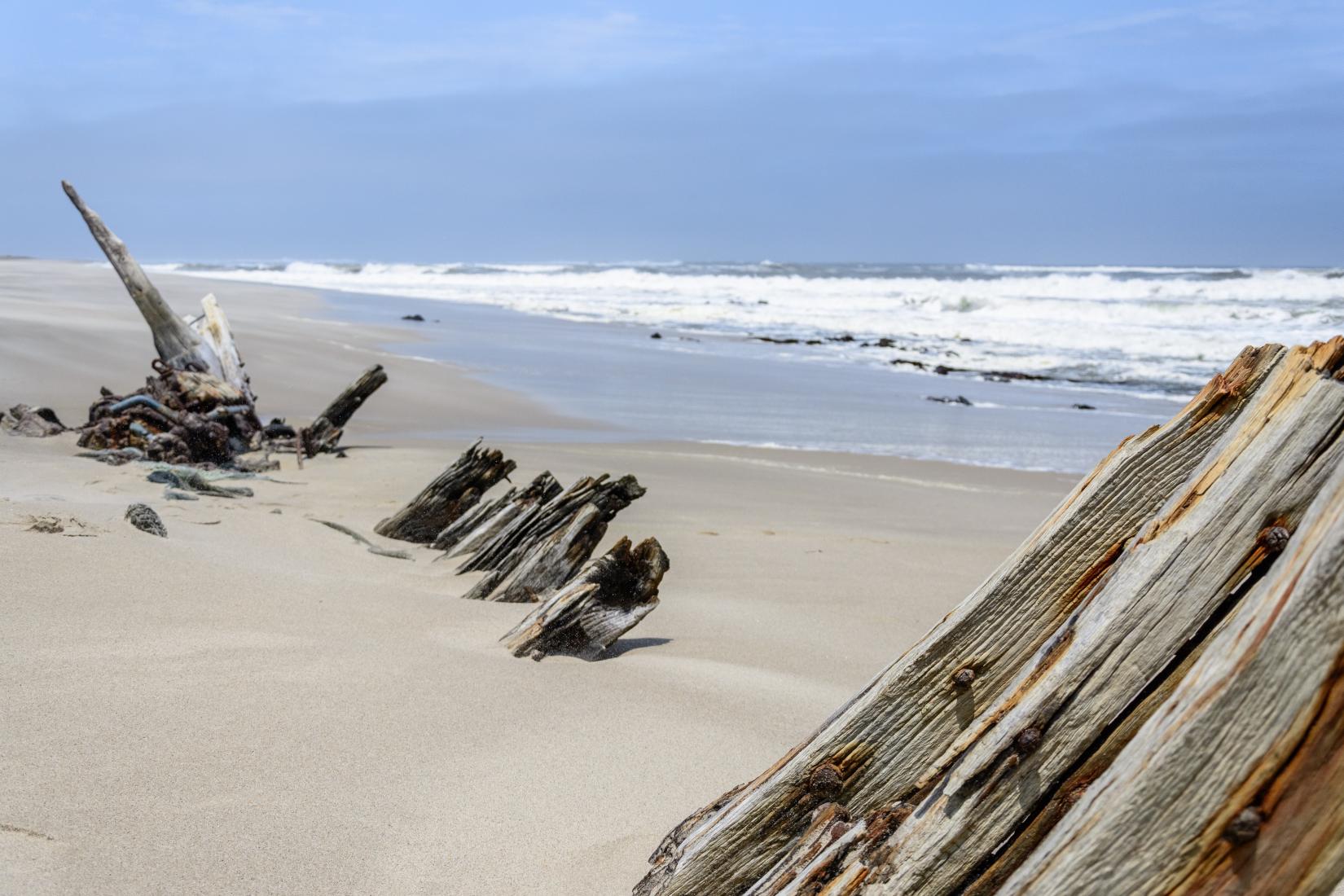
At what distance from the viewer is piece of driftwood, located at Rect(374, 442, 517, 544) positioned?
6.17m

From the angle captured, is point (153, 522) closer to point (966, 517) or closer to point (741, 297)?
point (966, 517)

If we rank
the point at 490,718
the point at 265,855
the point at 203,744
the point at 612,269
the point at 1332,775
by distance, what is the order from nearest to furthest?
the point at 1332,775 < the point at 265,855 < the point at 203,744 < the point at 490,718 < the point at 612,269

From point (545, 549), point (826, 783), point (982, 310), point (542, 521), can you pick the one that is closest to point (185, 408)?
point (542, 521)

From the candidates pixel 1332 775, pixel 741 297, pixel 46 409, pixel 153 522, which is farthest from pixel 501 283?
pixel 1332 775

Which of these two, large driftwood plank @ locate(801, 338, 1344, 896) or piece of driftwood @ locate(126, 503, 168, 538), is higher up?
large driftwood plank @ locate(801, 338, 1344, 896)

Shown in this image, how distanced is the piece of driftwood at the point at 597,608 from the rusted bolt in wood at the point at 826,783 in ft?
7.11

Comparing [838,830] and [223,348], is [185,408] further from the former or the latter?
[838,830]

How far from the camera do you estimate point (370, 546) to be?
18.6 feet

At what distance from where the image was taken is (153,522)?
4.61 m

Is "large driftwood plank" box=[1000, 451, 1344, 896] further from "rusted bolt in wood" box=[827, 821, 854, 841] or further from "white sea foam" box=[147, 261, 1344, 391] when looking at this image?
"white sea foam" box=[147, 261, 1344, 391]

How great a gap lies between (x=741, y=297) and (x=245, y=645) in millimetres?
43416

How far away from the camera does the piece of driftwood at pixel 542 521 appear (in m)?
4.84

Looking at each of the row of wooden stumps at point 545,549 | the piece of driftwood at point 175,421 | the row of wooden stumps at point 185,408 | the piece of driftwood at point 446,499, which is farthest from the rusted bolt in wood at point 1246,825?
the piece of driftwood at point 175,421

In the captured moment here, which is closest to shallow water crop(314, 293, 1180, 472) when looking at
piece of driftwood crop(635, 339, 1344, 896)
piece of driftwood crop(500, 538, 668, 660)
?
piece of driftwood crop(500, 538, 668, 660)
